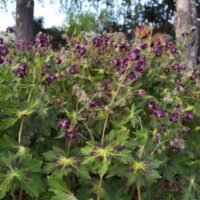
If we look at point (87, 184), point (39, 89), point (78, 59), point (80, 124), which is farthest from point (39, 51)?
point (87, 184)

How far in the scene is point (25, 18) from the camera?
1628 centimetres

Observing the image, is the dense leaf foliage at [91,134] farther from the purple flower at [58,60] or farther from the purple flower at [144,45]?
the purple flower at [144,45]

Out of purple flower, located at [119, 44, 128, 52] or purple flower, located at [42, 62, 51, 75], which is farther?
purple flower, located at [119, 44, 128, 52]

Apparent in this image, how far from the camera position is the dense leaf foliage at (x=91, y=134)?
251 centimetres

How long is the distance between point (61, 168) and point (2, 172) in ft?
0.90

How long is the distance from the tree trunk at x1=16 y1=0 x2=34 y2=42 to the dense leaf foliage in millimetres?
12804

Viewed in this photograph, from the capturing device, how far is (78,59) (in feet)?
11.6

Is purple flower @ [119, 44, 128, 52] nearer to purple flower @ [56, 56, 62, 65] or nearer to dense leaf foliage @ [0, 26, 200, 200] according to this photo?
dense leaf foliage @ [0, 26, 200, 200]

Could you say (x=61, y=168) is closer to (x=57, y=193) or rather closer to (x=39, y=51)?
(x=57, y=193)

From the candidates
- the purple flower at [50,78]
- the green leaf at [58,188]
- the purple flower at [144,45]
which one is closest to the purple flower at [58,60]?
the purple flower at [50,78]

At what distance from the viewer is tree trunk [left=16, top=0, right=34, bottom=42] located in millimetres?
16094

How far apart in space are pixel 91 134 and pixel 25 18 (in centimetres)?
1394

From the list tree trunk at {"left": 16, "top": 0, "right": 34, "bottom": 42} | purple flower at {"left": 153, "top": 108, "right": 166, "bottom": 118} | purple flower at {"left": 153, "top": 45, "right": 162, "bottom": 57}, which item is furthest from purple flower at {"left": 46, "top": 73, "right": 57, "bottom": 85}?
tree trunk at {"left": 16, "top": 0, "right": 34, "bottom": 42}

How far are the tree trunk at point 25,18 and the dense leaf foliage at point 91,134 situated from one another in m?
12.8
